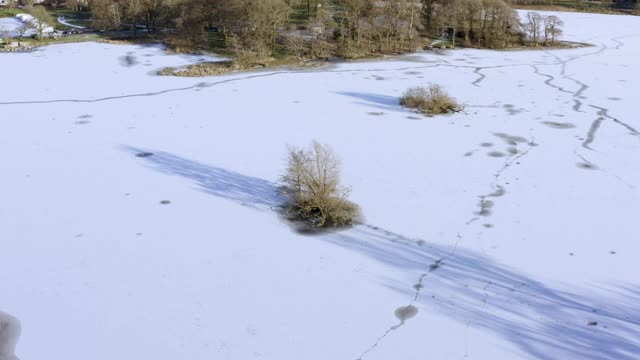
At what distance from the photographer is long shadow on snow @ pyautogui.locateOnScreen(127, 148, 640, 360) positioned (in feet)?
15.1

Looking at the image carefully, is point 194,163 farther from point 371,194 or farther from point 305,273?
point 305,273

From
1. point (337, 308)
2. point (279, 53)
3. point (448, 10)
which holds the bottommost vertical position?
point (337, 308)

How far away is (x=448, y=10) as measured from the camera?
2262cm

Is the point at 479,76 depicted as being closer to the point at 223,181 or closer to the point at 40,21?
the point at 223,181

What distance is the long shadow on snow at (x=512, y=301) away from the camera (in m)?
4.61

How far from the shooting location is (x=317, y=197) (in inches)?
273

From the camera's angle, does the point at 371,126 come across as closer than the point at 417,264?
No

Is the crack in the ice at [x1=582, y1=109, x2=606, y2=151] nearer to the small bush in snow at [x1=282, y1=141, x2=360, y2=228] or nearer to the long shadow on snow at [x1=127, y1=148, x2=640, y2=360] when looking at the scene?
the long shadow on snow at [x1=127, y1=148, x2=640, y2=360]

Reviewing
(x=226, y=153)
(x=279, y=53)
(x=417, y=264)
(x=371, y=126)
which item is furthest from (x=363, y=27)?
(x=417, y=264)

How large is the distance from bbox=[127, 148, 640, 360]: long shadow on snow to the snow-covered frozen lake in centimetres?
2

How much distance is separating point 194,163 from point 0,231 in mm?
3046

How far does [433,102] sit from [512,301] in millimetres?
7196

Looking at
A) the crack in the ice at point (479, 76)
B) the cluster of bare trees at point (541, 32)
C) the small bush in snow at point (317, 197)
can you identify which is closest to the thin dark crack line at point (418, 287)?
the small bush in snow at point (317, 197)

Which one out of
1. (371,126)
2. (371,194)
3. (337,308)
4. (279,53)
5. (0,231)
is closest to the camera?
(337,308)
